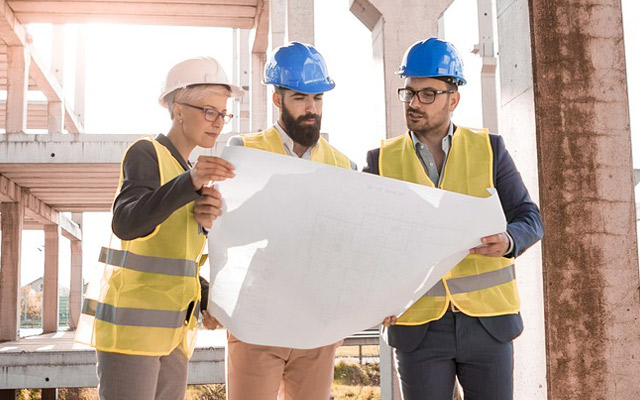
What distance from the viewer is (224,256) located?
7.23 ft

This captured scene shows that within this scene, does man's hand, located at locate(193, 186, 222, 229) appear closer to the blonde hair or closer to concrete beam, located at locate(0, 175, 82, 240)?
the blonde hair

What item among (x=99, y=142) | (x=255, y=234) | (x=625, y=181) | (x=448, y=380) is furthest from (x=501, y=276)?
(x=99, y=142)

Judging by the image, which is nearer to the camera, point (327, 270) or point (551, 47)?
point (327, 270)

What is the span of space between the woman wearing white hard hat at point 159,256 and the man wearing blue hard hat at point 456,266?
27.2 inches

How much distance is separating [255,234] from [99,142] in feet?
49.1

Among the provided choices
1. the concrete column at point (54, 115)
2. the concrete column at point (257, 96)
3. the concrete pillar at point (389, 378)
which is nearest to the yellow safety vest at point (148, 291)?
the concrete pillar at point (389, 378)

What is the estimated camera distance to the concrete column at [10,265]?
65.9ft

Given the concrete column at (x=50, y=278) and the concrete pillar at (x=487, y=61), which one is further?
the concrete column at (x=50, y=278)

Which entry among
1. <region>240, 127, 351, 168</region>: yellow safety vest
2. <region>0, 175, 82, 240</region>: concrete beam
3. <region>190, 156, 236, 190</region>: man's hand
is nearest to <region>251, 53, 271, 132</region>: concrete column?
<region>0, 175, 82, 240</region>: concrete beam

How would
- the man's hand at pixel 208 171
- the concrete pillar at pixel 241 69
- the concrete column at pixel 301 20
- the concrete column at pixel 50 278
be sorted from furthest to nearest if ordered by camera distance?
1. the concrete column at pixel 50 278
2. the concrete pillar at pixel 241 69
3. the concrete column at pixel 301 20
4. the man's hand at pixel 208 171

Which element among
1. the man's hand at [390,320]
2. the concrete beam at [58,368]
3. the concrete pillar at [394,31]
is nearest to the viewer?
the man's hand at [390,320]

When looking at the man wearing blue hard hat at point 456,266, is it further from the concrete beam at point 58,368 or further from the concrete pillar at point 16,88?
the concrete pillar at point 16,88

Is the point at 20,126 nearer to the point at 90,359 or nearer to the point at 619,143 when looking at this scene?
the point at 90,359

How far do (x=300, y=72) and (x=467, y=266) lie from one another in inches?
35.6
